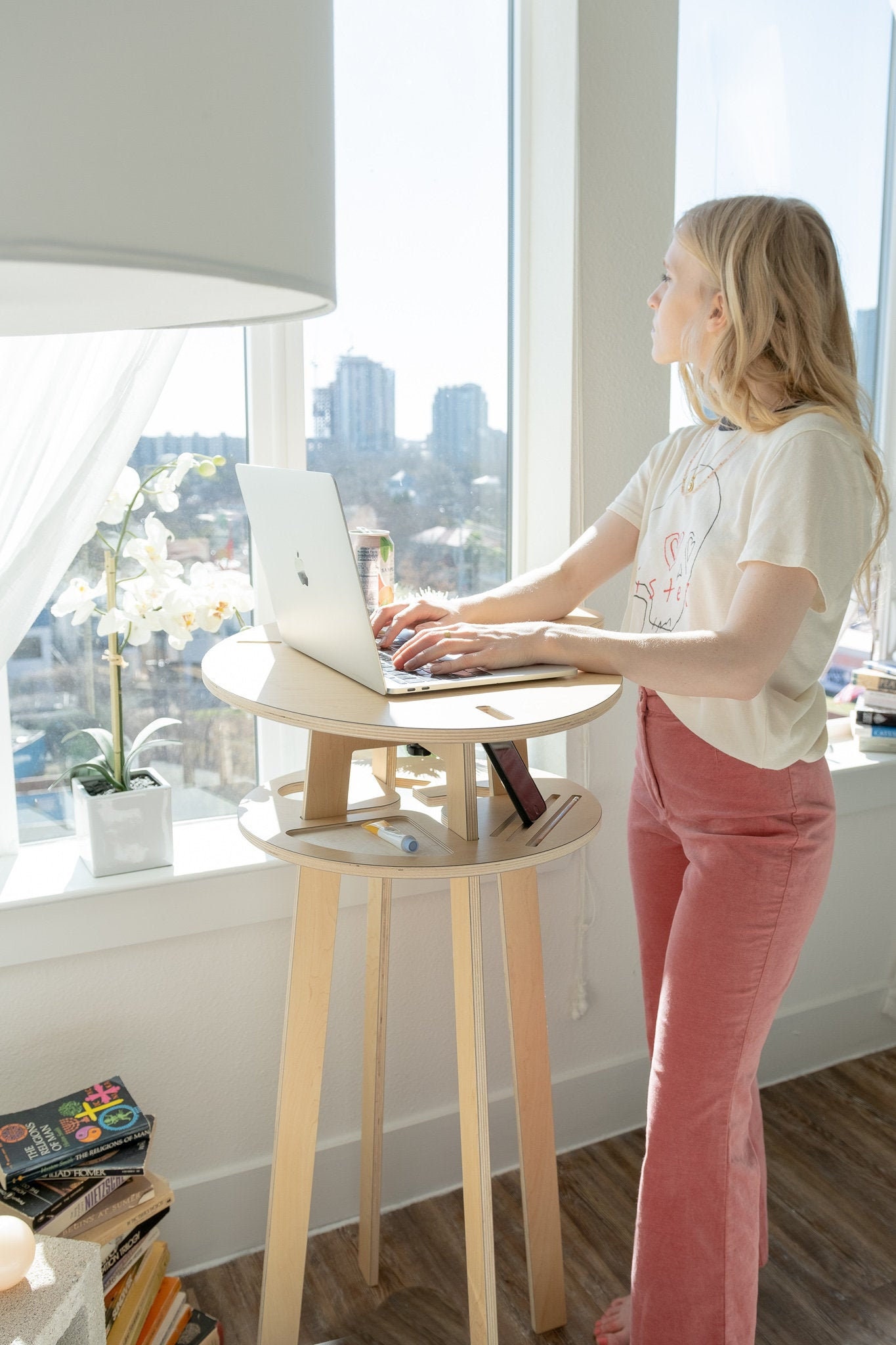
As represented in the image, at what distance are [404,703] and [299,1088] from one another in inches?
23.8

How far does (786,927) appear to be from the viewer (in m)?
1.44

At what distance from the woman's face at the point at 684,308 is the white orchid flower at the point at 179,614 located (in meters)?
0.76

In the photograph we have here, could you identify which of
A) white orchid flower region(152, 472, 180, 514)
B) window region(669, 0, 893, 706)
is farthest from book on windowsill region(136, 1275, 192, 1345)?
window region(669, 0, 893, 706)

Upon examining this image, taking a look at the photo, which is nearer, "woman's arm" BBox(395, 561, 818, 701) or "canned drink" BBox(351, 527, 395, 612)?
"woman's arm" BBox(395, 561, 818, 701)

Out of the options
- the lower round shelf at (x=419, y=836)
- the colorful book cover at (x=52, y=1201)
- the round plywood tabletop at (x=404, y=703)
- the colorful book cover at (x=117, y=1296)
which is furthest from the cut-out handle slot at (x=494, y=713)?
the colorful book cover at (x=117, y=1296)

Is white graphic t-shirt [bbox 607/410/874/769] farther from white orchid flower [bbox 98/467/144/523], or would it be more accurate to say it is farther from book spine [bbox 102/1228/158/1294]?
book spine [bbox 102/1228/158/1294]

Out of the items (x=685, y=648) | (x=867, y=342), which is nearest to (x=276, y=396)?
(x=685, y=648)

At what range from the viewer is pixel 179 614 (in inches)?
65.3

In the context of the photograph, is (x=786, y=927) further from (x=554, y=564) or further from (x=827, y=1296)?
(x=827, y=1296)

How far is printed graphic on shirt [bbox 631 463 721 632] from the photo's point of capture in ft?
4.73

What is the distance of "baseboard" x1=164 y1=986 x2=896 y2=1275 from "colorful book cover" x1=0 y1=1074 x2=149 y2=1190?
0.35m

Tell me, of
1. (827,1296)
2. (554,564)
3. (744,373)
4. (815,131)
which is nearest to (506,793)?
(554,564)

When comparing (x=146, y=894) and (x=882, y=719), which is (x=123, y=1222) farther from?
(x=882, y=719)

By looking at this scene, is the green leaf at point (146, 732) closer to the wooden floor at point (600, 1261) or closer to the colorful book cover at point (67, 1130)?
the colorful book cover at point (67, 1130)
